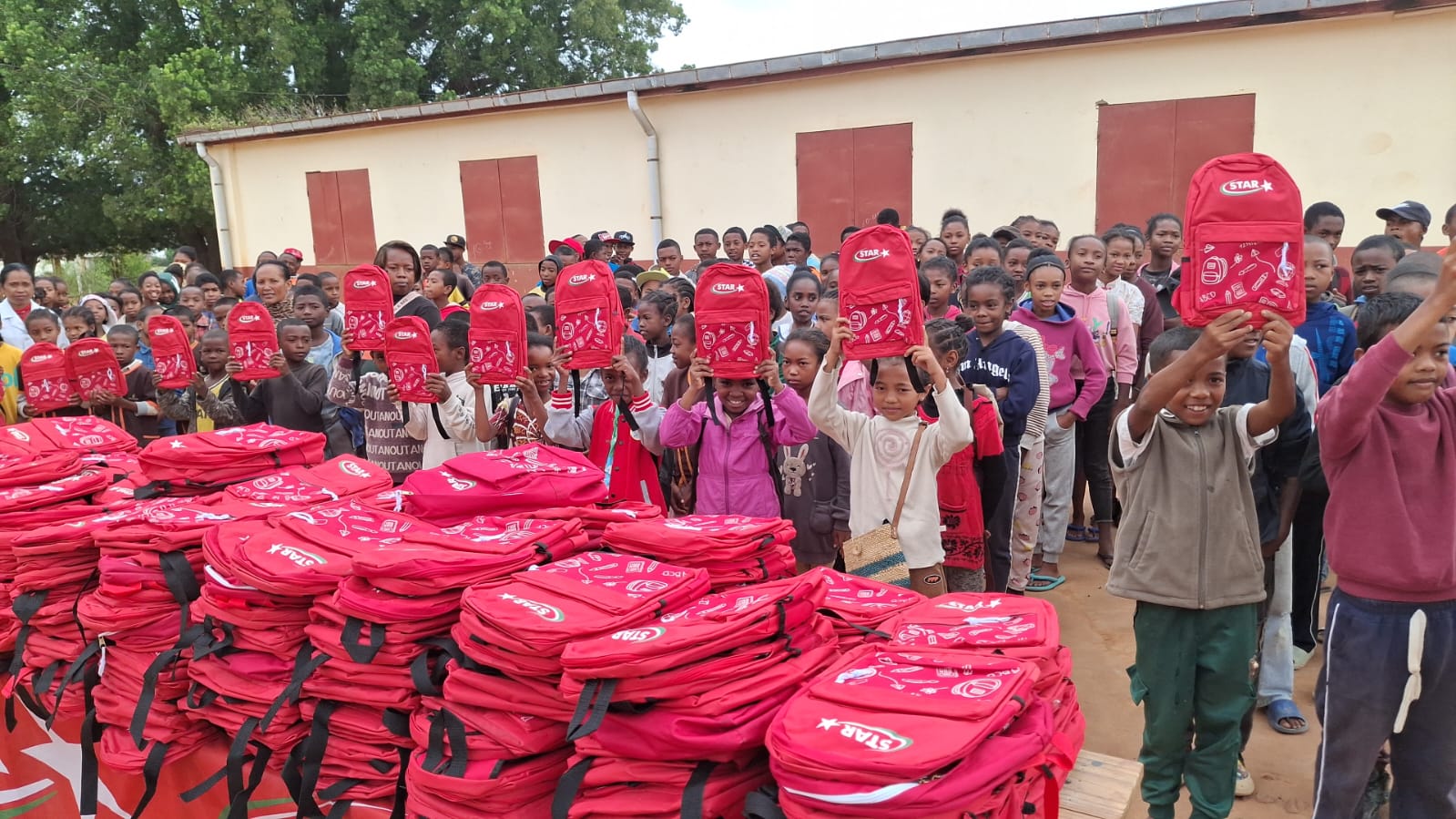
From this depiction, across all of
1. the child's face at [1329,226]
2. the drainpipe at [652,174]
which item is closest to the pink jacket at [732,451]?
the child's face at [1329,226]

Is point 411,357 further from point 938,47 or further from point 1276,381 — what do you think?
point 938,47

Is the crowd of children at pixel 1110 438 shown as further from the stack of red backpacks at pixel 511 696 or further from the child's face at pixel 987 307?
the stack of red backpacks at pixel 511 696

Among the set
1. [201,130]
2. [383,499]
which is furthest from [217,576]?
[201,130]

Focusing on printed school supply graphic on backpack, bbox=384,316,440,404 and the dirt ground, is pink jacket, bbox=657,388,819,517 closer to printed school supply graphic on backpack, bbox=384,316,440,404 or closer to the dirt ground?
printed school supply graphic on backpack, bbox=384,316,440,404

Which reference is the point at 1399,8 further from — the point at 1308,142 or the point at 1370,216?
the point at 1370,216

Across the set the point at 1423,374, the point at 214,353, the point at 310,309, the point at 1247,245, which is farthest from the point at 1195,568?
the point at 214,353

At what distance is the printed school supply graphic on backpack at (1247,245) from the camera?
2197mm

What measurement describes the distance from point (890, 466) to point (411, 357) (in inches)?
75.3

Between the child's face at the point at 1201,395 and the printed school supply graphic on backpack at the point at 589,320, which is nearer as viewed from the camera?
the child's face at the point at 1201,395

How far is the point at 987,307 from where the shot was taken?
13.8 ft

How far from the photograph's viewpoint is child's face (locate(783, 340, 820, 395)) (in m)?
3.77

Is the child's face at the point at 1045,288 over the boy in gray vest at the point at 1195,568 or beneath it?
over

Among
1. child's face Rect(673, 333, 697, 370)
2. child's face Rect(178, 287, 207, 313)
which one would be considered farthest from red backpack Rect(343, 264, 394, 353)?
child's face Rect(178, 287, 207, 313)

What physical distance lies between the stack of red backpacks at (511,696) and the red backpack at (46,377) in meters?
3.90
